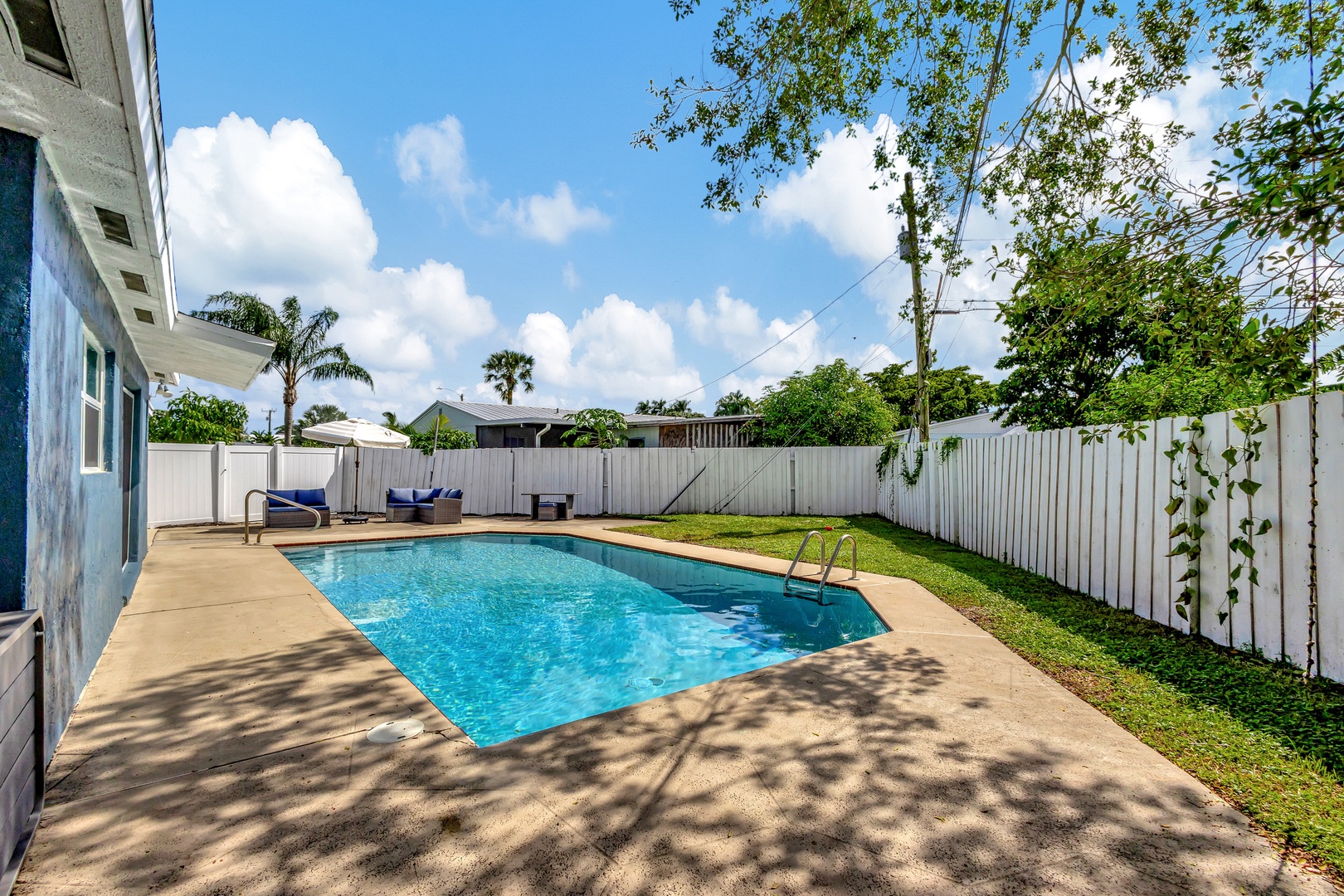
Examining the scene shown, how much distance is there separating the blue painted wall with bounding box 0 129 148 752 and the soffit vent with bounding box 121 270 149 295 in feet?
0.46

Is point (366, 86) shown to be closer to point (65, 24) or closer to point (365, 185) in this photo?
point (365, 185)

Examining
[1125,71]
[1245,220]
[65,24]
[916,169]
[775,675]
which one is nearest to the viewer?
[65,24]

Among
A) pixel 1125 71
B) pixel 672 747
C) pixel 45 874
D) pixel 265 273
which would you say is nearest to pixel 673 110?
pixel 1125 71

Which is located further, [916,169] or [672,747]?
[916,169]

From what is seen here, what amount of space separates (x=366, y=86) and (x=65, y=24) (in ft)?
25.4

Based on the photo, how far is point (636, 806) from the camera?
2361 mm

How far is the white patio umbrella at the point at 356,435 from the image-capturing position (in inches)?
609

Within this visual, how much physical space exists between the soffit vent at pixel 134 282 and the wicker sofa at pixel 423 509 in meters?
9.38

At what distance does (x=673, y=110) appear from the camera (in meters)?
6.04

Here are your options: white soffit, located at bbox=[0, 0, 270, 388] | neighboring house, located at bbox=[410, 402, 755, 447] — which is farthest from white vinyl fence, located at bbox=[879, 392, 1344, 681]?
neighboring house, located at bbox=[410, 402, 755, 447]

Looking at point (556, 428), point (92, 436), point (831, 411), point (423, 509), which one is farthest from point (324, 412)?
point (92, 436)

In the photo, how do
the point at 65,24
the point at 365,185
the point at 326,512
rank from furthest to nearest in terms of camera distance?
the point at 326,512
the point at 365,185
the point at 65,24

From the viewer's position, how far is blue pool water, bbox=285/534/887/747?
4.62 metres

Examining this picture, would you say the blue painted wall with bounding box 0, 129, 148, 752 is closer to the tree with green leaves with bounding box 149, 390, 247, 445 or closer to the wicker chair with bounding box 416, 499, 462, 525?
the wicker chair with bounding box 416, 499, 462, 525
